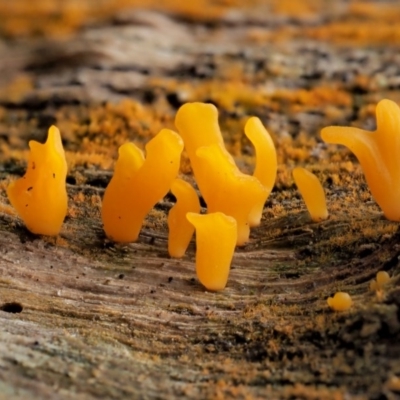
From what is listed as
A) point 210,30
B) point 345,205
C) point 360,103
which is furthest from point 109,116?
point 210,30

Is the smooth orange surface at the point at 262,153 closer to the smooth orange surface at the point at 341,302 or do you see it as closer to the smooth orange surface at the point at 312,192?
the smooth orange surface at the point at 312,192

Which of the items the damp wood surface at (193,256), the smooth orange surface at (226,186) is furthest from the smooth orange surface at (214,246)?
the smooth orange surface at (226,186)

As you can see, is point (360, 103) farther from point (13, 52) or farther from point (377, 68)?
point (13, 52)

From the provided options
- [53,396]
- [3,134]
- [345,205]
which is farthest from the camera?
[3,134]

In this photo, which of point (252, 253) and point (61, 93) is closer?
point (252, 253)

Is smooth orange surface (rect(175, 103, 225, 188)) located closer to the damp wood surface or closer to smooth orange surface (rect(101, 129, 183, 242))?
smooth orange surface (rect(101, 129, 183, 242))

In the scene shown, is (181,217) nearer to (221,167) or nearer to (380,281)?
(221,167)
